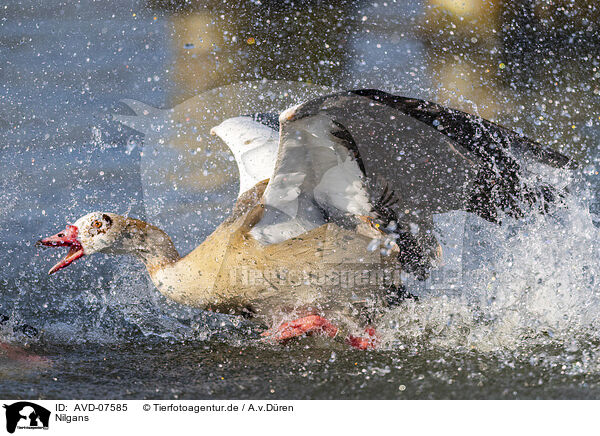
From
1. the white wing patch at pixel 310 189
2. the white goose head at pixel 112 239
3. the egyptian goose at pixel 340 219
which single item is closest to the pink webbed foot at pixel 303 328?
the egyptian goose at pixel 340 219

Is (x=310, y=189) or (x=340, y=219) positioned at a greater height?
(x=310, y=189)

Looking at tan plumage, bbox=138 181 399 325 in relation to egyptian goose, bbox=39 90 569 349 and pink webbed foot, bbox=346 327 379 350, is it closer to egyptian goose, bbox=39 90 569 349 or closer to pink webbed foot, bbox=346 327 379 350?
egyptian goose, bbox=39 90 569 349

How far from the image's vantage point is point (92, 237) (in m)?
2.95

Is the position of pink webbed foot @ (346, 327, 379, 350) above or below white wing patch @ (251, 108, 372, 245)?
below

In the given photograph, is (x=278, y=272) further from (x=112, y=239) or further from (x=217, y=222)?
(x=217, y=222)

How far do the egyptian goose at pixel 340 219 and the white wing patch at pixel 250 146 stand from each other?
0.62 metres

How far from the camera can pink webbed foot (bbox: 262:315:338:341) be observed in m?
2.74

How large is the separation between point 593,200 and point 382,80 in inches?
82.9

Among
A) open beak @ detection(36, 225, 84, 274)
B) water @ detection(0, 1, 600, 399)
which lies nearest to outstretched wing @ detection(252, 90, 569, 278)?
water @ detection(0, 1, 600, 399)

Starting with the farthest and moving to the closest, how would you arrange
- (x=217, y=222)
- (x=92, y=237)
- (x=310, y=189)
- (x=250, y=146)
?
1. (x=217, y=222)
2. (x=250, y=146)
3. (x=92, y=237)
4. (x=310, y=189)

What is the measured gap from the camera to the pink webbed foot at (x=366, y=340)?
265cm

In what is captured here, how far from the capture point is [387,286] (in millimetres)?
2854

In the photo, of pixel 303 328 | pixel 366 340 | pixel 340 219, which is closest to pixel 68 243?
pixel 303 328

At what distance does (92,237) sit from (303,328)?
3.68ft
